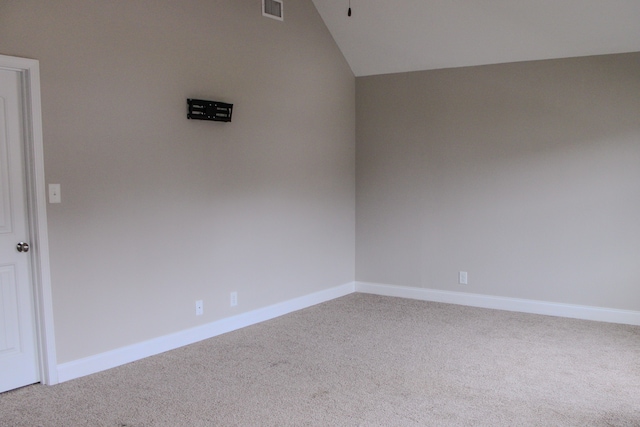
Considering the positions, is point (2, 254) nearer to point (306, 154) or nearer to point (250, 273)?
point (250, 273)

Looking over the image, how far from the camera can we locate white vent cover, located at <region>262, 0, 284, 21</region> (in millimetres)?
4617

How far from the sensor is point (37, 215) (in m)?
3.16

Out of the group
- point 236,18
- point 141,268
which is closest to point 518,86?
point 236,18

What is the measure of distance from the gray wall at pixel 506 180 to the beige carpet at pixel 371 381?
2.06ft

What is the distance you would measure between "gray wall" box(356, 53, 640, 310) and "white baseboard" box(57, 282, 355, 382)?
1127mm

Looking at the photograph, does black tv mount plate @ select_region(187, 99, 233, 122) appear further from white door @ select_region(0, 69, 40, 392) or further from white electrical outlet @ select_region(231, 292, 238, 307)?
white electrical outlet @ select_region(231, 292, 238, 307)

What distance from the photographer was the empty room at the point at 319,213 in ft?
10.3

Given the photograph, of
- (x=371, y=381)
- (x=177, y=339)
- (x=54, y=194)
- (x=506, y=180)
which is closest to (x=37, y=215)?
(x=54, y=194)

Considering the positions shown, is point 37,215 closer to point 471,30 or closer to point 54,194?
point 54,194

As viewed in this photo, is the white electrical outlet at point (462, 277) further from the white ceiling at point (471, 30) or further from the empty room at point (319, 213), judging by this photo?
the white ceiling at point (471, 30)

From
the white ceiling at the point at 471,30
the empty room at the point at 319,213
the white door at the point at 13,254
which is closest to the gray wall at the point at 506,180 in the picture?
the empty room at the point at 319,213

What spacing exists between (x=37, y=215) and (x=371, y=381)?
2.39 meters

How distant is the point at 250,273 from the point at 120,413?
6.30 ft

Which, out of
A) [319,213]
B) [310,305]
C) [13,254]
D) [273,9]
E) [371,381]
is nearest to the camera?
[13,254]
